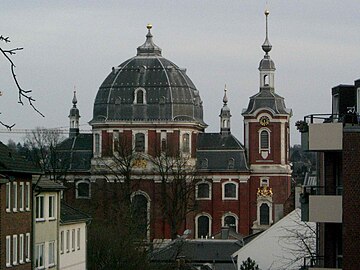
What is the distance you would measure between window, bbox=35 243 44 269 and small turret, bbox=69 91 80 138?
296ft

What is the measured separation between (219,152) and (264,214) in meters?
7.31

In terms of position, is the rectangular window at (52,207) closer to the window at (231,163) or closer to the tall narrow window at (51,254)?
the tall narrow window at (51,254)

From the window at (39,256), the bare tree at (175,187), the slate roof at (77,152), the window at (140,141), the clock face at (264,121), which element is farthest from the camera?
the slate roof at (77,152)

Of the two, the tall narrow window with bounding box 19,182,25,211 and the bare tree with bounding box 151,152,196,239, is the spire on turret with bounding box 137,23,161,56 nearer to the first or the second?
the bare tree with bounding box 151,152,196,239

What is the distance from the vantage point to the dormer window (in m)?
131

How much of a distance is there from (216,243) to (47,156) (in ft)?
130

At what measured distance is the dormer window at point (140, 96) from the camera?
131375 mm

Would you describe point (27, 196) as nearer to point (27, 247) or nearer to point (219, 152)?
point (27, 247)

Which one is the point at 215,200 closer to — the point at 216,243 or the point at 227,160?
the point at 227,160

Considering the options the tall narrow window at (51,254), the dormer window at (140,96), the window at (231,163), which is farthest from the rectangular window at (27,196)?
the window at (231,163)

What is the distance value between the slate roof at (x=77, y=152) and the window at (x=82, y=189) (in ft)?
4.03

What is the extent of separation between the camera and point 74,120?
14225 cm

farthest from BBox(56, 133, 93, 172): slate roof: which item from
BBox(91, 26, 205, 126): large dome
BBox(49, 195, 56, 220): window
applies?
BBox(49, 195, 56, 220): window

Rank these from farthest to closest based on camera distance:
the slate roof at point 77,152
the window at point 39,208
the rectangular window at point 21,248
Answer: the slate roof at point 77,152 → the window at point 39,208 → the rectangular window at point 21,248
